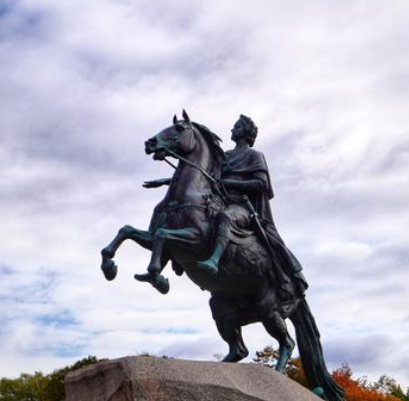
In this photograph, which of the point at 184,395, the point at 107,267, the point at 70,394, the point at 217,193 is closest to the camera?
the point at 184,395

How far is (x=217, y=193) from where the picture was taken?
416 inches

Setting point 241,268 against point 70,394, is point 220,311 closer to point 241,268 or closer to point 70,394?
point 241,268

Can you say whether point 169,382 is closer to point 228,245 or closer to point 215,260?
point 215,260

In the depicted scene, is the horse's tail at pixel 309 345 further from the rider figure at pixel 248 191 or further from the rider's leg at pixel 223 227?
the rider's leg at pixel 223 227

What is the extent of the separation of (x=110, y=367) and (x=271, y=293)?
3542 mm

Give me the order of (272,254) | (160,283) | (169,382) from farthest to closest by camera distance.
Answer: (272,254) < (160,283) < (169,382)

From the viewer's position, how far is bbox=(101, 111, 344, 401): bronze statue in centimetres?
977

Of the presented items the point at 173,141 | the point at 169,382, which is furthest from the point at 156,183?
the point at 169,382

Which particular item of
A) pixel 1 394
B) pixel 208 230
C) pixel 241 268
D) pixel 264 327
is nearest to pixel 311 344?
pixel 264 327

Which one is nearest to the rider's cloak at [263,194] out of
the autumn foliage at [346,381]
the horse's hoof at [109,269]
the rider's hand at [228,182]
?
the rider's hand at [228,182]

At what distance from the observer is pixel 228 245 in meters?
9.96

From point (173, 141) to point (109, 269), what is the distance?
202 cm

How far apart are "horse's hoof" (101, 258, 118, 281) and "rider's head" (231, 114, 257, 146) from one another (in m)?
3.17

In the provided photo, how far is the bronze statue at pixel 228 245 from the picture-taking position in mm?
9773
